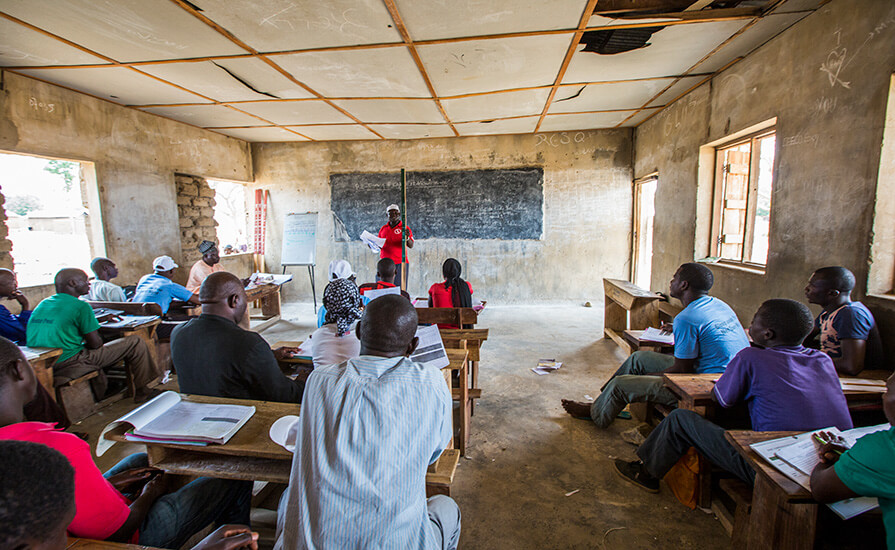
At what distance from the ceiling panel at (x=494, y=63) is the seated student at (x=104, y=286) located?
3.87 m

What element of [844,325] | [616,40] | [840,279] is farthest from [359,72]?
[844,325]

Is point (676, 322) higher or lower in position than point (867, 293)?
lower

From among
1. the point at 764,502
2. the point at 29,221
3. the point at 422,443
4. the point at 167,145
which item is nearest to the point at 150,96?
the point at 167,145

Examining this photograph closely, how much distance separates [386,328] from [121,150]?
17.9ft

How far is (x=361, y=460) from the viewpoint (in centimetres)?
93

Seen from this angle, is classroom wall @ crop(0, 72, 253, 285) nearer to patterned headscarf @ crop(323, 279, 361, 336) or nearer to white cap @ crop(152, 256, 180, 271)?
white cap @ crop(152, 256, 180, 271)

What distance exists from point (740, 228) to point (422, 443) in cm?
446

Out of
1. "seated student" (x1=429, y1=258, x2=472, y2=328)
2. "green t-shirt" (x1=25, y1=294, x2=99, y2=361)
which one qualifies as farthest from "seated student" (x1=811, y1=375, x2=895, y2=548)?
"green t-shirt" (x1=25, y1=294, x2=99, y2=361)

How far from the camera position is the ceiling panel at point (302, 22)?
8.02 feet

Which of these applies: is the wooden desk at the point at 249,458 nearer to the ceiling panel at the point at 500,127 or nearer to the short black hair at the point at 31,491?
the short black hair at the point at 31,491

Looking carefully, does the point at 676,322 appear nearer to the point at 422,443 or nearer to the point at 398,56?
the point at 422,443

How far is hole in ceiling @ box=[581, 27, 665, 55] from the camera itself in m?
2.89

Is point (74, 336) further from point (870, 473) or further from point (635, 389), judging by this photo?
point (870, 473)

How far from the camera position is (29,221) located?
880 centimetres
